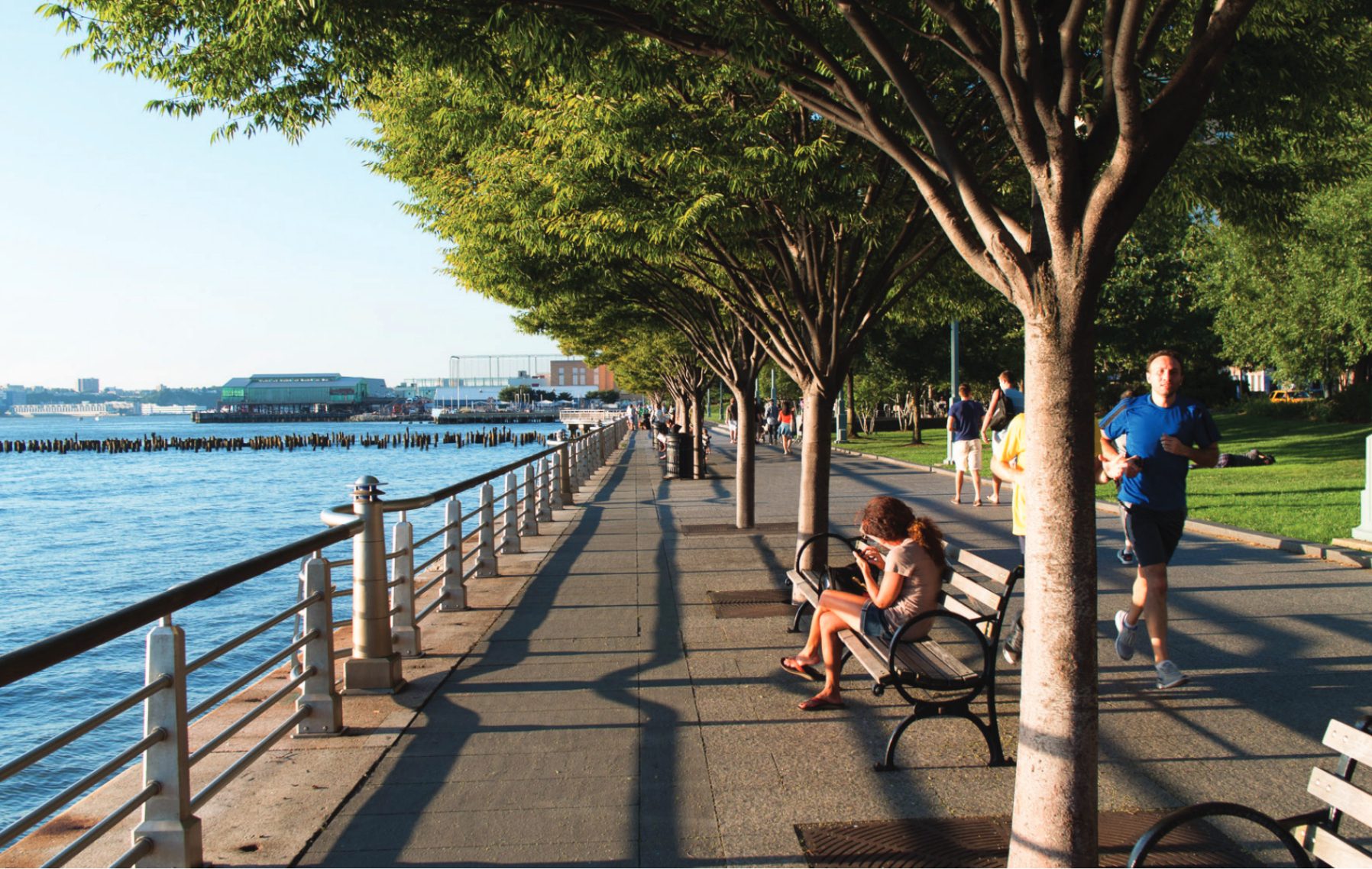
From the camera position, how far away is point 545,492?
51.3 ft

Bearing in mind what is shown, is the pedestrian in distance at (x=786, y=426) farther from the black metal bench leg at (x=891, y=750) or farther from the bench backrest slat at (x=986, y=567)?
the black metal bench leg at (x=891, y=750)

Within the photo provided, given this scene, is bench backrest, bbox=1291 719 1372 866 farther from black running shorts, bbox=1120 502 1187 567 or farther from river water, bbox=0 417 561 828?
river water, bbox=0 417 561 828

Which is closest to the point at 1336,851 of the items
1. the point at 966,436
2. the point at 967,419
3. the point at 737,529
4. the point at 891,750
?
the point at 891,750

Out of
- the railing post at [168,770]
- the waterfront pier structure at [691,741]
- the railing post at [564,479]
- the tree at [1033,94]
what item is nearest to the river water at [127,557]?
the railing post at [564,479]

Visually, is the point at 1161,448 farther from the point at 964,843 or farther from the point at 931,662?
the point at 964,843

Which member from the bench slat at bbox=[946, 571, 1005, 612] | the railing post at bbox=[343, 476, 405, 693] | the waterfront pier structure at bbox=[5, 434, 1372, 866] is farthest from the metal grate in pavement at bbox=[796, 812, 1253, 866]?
the railing post at bbox=[343, 476, 405, 693]

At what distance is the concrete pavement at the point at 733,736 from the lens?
392cm

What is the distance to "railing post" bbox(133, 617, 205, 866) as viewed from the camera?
3.51 meters

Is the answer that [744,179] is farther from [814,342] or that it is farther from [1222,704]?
[1222,704]

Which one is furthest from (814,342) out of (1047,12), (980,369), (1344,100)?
(980,369)

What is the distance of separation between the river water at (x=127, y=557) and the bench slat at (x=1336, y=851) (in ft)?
28.0

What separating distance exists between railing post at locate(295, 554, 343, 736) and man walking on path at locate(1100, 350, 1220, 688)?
15.0 feet

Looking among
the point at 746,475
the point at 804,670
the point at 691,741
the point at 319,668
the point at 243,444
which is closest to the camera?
the point at 691,741

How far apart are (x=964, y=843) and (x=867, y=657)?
55.5 inches
